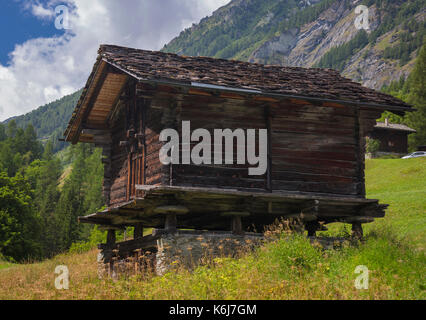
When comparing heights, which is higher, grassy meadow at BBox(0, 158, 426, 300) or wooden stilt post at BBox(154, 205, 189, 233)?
wooden stilt post at BBox(154, 205, 189, 233)

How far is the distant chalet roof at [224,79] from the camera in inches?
452

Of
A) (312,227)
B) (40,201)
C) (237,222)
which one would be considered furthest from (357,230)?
(40,201)

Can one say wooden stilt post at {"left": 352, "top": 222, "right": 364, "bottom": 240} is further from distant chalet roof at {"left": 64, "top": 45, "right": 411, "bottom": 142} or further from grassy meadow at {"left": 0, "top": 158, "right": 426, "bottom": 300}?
distant chalet roof at {"left": 64, "top": 45, "right": 411, "bottom": 142}

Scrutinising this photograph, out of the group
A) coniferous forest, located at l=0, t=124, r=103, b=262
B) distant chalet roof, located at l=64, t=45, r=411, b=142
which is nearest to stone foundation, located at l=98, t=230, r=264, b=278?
distant chalet roof, located at l=64, t=45, r=411, b=142

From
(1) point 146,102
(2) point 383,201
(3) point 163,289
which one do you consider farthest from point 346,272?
(2) point 383,201

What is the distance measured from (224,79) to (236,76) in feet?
2.90

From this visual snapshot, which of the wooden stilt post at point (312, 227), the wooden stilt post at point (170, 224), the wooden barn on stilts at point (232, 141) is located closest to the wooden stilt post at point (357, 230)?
the wooden barn on stilts at point (232, 141)

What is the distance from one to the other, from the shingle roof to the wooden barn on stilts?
0.04m

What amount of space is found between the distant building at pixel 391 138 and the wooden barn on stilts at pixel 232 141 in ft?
141

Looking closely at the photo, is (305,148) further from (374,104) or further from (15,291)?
(15,291)

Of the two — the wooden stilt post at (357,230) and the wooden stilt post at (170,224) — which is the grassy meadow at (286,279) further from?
the wooden stilt post at (170,224)

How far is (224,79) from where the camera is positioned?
12180 mm

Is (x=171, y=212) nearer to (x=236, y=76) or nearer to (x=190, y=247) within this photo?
(x=190, y=247)

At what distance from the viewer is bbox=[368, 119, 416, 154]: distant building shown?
55406 millimetres
